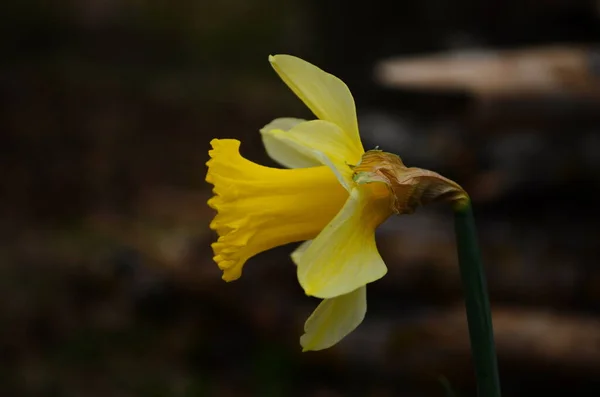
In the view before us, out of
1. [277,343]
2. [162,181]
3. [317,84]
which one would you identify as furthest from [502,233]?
[162,181]

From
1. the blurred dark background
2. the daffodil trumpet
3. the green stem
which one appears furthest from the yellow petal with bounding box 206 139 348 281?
the blurred dark background

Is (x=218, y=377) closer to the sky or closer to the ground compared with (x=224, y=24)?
closer to the ground

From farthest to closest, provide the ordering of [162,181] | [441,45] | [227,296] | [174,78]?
[174,78] < [162,181] < [441,45] < [227,296]

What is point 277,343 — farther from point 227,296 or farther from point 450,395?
point 450,395

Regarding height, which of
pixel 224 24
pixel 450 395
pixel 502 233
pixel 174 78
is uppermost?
pixel 224 24

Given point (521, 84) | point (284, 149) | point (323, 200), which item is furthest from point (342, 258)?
point (521, 84)

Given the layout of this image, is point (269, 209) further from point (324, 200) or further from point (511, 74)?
point (511, 74)

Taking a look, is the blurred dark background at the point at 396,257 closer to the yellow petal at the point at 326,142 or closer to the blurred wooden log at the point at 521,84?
the blurred wooden log at the point at 521,84

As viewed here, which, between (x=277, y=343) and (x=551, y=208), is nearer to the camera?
(x=551, y=208)
